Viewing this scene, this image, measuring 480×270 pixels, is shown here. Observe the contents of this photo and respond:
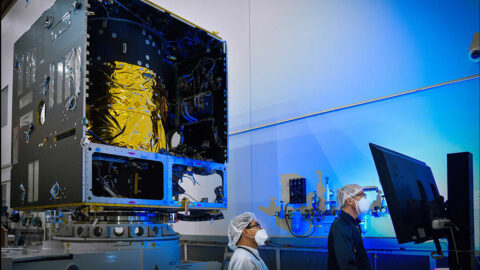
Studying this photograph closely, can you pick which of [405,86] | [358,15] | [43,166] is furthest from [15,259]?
[358,15]

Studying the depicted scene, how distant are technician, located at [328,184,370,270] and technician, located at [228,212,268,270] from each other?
1.93ft

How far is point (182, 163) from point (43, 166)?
1.11m

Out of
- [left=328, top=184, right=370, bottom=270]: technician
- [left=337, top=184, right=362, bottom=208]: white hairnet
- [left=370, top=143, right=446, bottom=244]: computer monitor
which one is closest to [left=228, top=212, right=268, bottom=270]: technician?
[left=328, top=184, right=370, bottom=270]: technician

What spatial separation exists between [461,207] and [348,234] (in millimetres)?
1036

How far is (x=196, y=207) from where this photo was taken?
376 centimetres

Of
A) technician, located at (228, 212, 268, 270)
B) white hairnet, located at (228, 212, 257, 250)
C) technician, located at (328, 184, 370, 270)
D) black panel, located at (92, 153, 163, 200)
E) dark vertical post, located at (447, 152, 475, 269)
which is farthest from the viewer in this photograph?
Result: white hairnet, located at (228, 212, 257, 250)

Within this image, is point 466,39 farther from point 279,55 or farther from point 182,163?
point 182,163

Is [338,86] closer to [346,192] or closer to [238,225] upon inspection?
[346,192]

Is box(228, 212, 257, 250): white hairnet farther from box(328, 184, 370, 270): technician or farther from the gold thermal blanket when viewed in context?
the gold thermal blanket

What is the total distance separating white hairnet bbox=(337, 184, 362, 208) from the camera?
12.1 ft

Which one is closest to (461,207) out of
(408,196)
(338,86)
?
(408,196)

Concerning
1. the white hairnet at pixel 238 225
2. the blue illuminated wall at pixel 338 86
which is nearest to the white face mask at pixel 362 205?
the blue illuminated wall at pixel 338 86

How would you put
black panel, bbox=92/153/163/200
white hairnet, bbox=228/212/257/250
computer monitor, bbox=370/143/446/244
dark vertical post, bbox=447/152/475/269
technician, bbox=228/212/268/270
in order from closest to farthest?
computer monitor, bbox=370/143/446/244, dark vertical post, bbox=447/152/475/269, black panel, bbox=92/153/163/200, technician, bbox=228/212/268/270, white hairnet, bbox=228/212/257/250

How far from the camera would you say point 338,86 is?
4266 mm
